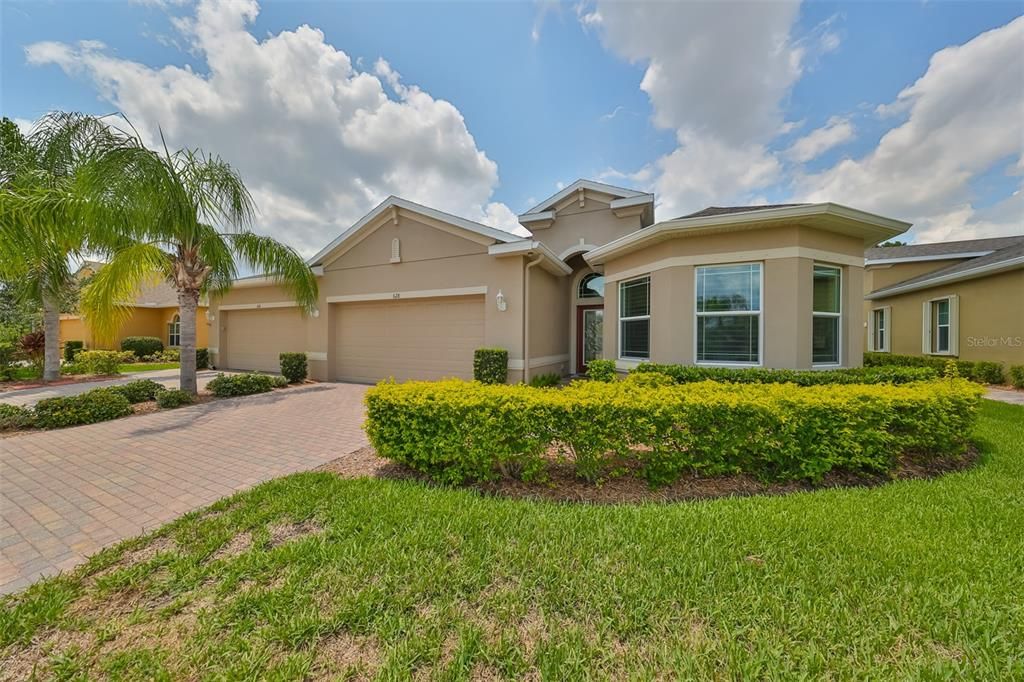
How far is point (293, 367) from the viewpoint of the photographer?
11.8 metres

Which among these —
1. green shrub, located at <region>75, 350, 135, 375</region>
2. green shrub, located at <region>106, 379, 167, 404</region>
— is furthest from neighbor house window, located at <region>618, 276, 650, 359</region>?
green shrub, located at <region>75, 350, 135, 375</region>

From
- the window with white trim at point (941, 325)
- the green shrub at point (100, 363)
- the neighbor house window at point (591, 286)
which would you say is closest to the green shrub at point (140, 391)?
the green shrub at point (100, 363)

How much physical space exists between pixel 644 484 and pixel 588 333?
9.42 m

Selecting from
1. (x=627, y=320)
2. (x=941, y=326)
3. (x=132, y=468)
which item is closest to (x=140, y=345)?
(x=132, y=468)

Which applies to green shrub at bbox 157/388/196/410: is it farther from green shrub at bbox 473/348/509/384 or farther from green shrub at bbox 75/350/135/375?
Answer: green shrub at bbox 75/350/135/375

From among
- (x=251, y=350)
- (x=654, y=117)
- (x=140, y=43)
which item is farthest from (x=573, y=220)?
(x=251, y=350)

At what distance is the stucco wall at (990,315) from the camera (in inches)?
424

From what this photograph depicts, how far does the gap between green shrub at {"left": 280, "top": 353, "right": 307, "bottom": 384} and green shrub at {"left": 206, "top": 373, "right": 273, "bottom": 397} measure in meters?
1.15

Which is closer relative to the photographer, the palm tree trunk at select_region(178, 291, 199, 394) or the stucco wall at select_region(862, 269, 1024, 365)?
the palm tree trunk at select_region(178, 291, 199, 394)

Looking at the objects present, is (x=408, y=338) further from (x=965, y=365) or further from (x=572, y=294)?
(x=965, y=365)

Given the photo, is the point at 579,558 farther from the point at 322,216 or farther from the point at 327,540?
the point at 322,216

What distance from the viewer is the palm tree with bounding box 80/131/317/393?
7.33 meters

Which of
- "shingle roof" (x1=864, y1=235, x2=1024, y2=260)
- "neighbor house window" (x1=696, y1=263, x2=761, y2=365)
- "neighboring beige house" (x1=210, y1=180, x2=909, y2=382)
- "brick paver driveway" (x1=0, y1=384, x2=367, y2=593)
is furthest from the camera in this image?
"shingle roof" (x1=864, y1=235, x2=1024, y2=260)

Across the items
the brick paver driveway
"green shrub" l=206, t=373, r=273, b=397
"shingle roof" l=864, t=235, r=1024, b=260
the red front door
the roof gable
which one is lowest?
the brick paver driveway
